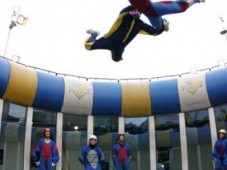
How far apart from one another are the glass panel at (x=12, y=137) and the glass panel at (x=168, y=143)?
3.37 meters

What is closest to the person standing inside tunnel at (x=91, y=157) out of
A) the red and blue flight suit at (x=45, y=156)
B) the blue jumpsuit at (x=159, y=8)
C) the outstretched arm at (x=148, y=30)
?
the red and blue flight suit at (x=45, y=156)

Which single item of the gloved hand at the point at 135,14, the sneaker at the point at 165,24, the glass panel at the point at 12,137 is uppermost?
the gloved hand at the point at 135,14

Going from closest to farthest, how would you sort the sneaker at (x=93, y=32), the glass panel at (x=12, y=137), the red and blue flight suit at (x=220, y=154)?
the sneaker at (x=93, y=32) < the red and blue flight suit at (x=220, y=154) < the glass panel at (x=12, y=137)

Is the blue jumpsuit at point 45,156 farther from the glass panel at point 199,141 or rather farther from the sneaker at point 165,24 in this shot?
the sneaker at point 165,24

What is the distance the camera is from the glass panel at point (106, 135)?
10508 millimetres

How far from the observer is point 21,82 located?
9.46 m

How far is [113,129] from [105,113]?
1.52 ft

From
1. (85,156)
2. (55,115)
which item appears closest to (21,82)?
(55,115)

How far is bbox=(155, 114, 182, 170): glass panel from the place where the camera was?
10.3 meters

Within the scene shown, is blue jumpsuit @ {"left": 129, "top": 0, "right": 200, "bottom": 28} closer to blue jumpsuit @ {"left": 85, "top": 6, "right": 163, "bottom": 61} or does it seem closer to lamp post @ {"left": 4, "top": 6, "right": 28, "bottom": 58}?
blue jumpsuit @ {"left": 85, "top": 6, "right": 163, "bottom": 61}

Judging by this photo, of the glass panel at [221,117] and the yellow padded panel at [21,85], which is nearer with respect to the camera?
the yellow padded panel at [21,85]

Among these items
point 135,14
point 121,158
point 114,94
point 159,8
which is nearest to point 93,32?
point 135,14

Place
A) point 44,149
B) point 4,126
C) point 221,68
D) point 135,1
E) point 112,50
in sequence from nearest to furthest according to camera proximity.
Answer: point 135,1, point 112,50, point 44,149, point 4,126, point 221,68

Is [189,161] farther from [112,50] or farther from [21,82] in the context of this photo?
[112,50]
